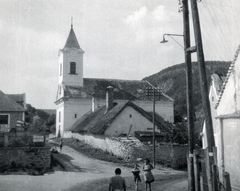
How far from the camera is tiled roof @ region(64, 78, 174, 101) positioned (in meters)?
49.5

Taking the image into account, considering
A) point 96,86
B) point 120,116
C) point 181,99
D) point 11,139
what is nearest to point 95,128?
point 120,116

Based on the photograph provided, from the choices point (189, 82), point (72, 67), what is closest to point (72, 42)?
point (72, 67)

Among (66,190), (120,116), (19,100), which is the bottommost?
(66,190)

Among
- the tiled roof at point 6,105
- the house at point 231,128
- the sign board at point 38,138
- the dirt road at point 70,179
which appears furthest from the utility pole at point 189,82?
the tiled roof at point 6,105

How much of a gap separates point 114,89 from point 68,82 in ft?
24.6

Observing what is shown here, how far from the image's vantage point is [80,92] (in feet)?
164

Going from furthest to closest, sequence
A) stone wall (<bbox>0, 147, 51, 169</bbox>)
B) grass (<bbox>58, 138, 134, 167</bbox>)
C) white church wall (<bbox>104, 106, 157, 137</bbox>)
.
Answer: white church wall (<bbox>104, 106, 157, 137</bbox>), grass (<bbox>58, 138, 134, 167</bbox>), stone wall (<bbox>0, 147, 51, 169</bbox>)

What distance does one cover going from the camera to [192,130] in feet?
37.8

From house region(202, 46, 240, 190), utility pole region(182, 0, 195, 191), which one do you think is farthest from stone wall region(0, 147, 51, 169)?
utility pole region(182, 0, 195, 191)

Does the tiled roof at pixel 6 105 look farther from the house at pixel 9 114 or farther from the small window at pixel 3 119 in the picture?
the small window at pixel 3 119

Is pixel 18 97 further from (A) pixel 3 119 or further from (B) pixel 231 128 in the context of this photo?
(B) pixel 231 128

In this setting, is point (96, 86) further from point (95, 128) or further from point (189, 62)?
point (189, 62)

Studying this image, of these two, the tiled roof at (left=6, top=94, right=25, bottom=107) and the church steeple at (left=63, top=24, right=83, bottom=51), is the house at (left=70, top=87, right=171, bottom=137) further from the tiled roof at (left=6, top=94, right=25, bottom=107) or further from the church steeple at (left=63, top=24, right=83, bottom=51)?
the church steeple at (left=63, top=24, right=83, bottom=51)

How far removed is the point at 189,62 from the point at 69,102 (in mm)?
38458
